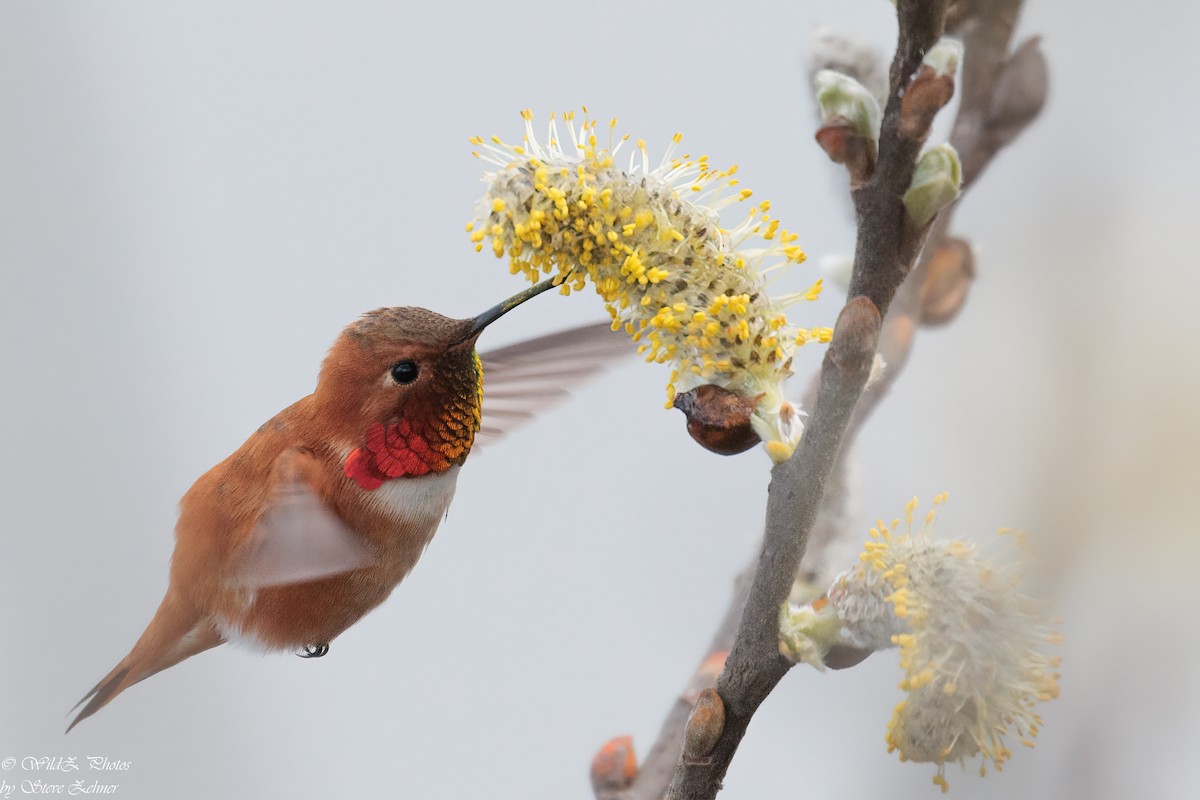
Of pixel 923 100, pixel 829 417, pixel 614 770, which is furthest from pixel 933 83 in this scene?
pixel 614 770

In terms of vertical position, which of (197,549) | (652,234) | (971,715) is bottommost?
(971,715)

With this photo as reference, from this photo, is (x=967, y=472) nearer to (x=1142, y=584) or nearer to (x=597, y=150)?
(x=1142, y=584)

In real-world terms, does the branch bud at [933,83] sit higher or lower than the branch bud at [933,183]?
higher

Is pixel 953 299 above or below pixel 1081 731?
above

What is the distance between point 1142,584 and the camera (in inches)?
7.1

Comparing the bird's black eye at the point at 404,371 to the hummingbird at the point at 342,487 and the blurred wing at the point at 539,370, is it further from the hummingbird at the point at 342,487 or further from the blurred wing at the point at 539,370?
the blurred wing at the point at 539,370

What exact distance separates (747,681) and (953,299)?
0.25 meters

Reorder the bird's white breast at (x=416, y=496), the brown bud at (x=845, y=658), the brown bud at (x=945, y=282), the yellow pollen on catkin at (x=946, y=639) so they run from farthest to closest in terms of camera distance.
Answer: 1. the bird's white breast at (x=416, y=496)
2. the brown bud at (x=945, y=282)
3. the brown bud at (x=845, y=658)
4. the yellow pollen on catkin at (x=946, y=639)

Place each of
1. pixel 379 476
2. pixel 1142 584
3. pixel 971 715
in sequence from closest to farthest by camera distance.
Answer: pixel 1142 584 → pixel 971 715 → pixel 379 476

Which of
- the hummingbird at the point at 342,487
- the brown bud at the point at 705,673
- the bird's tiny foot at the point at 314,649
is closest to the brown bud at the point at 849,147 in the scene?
the hummingbird at the point at 342,487

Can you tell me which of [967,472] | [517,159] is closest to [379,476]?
[517,159]

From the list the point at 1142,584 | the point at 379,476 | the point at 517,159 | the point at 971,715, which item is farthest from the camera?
the point at 379,476

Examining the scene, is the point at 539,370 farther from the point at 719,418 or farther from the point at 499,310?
the point at 719,418

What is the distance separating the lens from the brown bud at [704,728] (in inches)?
18.2
